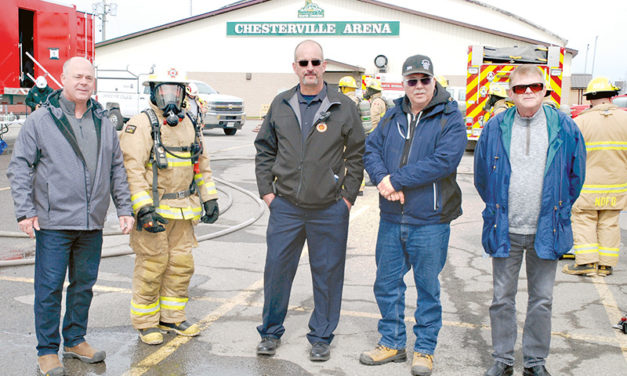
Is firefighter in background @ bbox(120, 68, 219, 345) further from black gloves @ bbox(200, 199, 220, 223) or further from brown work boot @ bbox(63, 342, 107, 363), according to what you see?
brown work boot @ bbox(63, 342, 107, 363)

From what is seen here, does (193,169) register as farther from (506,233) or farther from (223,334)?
(506,233)

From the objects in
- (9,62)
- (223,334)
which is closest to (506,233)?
(223,334)

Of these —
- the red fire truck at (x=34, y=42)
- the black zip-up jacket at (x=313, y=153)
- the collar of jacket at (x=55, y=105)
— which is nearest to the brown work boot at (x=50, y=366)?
the collar of jacket at (x=55, y=105)

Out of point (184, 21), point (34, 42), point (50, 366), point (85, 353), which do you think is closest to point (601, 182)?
point (85, 353)

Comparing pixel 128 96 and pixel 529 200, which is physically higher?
pixel 128 96

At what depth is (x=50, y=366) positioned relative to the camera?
161 inches

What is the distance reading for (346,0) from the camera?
38.6 meters

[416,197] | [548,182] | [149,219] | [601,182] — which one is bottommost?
[149,219]

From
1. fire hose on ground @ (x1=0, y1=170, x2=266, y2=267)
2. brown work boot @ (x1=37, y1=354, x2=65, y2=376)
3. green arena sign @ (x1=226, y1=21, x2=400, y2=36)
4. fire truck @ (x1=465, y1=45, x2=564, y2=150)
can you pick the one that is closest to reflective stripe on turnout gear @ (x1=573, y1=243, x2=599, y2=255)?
fire hose on ground @ (x1=0, y1=170, x2=266, y2=267)

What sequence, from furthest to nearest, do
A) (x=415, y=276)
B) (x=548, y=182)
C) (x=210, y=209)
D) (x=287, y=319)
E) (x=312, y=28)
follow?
(x=312, y=28) < (x=287, y=319) < (x=210, y=209) < (x=415, y=276) < (x=548, y=182)

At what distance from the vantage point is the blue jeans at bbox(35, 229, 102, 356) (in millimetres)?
4113

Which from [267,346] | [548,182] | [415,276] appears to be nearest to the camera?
[548,182]

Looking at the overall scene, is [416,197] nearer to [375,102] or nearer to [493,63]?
[375,102]

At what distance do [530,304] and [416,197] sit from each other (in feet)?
3.27
